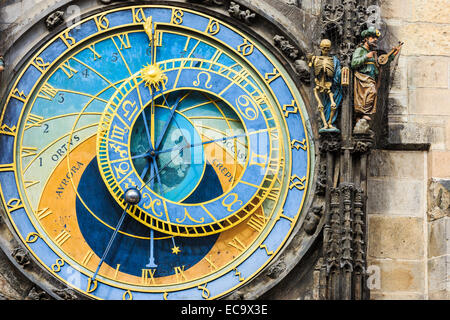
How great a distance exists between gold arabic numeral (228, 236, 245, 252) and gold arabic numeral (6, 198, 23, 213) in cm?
151

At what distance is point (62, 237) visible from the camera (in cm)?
1343

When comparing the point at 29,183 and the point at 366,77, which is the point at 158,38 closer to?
the point at 29,183

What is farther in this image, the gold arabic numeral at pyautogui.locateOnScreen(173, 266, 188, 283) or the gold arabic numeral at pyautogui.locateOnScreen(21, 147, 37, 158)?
the gold arabic numeral at pyautogui.locateOnScreen(21, 147, 37, 158)

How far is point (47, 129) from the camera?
13594 millimetres

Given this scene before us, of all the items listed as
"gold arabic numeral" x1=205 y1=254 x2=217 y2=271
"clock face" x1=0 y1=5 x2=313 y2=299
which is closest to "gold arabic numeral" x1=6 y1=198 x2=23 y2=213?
"clock face" x1=0 y1=5 x2=313 y2=299

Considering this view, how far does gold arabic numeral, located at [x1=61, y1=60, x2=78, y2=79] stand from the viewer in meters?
13.7

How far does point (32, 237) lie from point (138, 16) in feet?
5.87

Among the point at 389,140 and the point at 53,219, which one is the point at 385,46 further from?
the point at 53,219

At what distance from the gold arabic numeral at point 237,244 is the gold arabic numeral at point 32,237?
1363 millimetres

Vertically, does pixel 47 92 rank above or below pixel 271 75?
below

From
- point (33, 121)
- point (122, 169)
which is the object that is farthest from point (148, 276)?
point (33, 121)

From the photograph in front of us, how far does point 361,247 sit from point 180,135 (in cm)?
159

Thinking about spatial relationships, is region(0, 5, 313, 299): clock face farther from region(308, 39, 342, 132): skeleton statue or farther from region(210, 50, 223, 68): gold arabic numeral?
region(308, 39, 342, 132): skeleton statue
